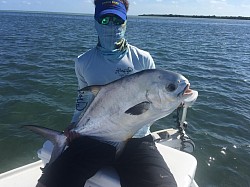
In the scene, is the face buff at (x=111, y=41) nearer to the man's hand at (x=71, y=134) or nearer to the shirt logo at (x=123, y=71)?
the shirt logo at (x=123, y=71)

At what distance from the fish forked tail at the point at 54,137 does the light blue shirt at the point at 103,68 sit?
1.23 ft

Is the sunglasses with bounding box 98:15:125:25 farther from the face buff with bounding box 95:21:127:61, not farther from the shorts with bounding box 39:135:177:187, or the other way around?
the shorts with bounding box 39:135:177:187

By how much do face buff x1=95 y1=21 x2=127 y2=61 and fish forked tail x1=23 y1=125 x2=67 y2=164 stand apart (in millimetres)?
1064

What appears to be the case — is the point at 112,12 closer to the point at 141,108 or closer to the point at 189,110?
the point at 141,108

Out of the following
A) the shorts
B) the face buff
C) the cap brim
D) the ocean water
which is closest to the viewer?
the shorts

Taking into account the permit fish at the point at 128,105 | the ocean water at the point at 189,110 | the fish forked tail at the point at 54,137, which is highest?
the permit fish at the point at 128,105

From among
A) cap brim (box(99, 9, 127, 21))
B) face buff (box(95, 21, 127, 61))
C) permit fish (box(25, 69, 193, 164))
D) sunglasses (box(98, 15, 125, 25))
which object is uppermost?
cap brim (box(99, 9, 127, 21))

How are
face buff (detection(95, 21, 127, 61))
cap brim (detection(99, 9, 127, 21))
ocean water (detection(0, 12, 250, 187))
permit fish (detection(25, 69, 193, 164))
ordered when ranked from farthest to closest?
ocean water (detection(0, 12, 250, 187))
face buff (detection(95, 21, 127, 61))
cap brim (detection(99, 9, 127, 21))
permit fish (detection(25, 69, 193, 164))

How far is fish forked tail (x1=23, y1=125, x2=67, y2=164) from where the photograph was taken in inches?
128

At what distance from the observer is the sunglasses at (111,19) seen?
357 cm

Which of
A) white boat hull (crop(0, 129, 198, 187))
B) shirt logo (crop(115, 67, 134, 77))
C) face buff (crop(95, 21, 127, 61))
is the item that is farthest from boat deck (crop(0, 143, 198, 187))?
face buff (crop(95, 21, 127, 61))

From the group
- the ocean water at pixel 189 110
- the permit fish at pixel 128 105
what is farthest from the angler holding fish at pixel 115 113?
the ocean water at pixel 189 110

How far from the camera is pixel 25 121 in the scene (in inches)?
319

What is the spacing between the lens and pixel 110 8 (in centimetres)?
351
